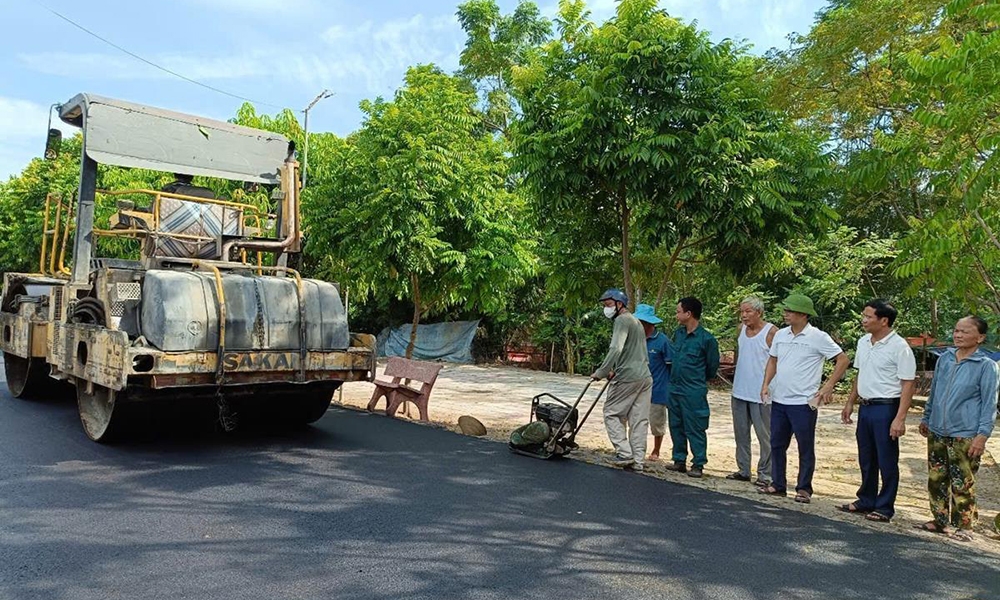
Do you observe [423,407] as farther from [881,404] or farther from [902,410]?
[902,410]

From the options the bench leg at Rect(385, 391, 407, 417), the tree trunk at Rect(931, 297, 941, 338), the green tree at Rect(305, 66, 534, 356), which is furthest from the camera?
the tree trunk at Rect(931, 297, 941, 338)

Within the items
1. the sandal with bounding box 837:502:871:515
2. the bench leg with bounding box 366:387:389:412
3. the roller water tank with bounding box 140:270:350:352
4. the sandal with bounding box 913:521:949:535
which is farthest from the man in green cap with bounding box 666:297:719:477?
the bench leg with bounding box 366:387:389:412

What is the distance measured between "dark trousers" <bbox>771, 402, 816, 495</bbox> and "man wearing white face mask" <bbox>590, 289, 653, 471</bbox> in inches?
44.5

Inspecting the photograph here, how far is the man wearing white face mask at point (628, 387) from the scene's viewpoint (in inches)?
262

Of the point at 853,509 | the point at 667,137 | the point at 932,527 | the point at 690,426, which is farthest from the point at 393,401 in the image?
the point at 932,527

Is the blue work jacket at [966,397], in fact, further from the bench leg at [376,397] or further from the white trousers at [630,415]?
the bench leg at [376,397]

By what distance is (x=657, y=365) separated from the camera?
7145 mm

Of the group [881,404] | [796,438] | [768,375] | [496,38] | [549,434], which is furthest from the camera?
[496,38]

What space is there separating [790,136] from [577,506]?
4.81 metres

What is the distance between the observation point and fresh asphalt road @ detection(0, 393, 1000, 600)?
12.1ft

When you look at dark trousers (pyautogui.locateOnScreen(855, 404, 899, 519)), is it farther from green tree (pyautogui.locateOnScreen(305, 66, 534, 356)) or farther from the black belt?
green tree (pyautogui.locateOnScreen(305, 66, 534, 356))

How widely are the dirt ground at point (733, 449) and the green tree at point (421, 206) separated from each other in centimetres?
218

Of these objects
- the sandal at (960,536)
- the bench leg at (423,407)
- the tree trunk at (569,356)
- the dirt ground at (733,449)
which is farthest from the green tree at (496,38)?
the sandal at (960,536)

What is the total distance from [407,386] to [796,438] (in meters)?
5.35
